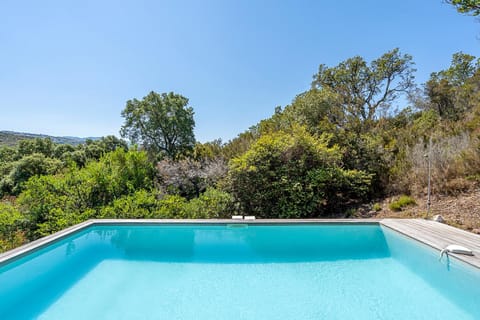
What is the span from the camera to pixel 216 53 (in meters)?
9.43

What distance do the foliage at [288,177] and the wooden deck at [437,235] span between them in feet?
5.95

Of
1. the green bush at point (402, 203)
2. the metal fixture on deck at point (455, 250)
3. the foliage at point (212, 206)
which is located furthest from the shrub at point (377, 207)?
the foliage at point (212, 206)

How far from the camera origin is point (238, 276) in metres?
3.58

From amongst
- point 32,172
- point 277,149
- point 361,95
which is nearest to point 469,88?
point 361,95

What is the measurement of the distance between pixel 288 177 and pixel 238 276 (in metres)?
3.36

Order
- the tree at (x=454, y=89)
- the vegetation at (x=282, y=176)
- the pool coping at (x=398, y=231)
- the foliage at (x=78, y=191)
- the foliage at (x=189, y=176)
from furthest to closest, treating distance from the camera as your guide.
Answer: the tree at (x=454, y=89)
the foliage at (x=189, y=176)
the vegetation at (x=282, y=176)
the foliage at (x=78, y=191)
the pool coping at (x=398, y=231)

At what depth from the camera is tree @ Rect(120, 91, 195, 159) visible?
1295cm

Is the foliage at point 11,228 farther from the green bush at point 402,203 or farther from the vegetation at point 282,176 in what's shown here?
the green bush at point 402,203

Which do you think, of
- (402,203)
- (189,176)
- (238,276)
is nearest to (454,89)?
(402,203)

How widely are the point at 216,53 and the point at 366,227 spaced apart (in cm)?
859

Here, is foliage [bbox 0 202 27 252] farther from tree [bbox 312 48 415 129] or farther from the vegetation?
tree [bbox 312 48 415 129]

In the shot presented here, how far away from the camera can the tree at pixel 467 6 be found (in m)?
5.92

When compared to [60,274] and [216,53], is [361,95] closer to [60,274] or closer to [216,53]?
[216,53]

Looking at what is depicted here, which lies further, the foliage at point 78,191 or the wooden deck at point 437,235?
the foliage at point 78,191
